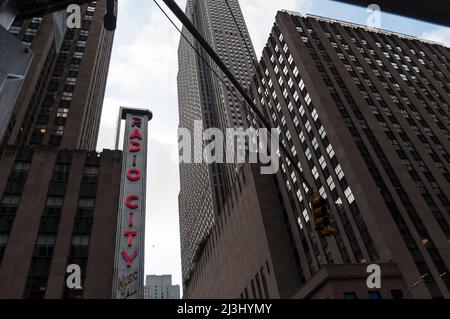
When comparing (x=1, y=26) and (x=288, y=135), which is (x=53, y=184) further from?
(x=1, y=26)

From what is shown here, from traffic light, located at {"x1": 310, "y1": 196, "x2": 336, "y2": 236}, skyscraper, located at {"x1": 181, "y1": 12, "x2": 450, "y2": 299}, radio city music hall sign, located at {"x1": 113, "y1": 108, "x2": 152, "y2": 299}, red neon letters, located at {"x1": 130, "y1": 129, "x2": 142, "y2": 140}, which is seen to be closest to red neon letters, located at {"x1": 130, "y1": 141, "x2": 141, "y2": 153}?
radio city music hall sign, located at {"x1": 113, "y1": 108, "x2": 152, "y2": 299}

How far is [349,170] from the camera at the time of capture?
48406 mm

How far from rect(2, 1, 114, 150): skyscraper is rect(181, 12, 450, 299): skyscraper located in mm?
37667

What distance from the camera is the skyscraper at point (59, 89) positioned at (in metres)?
66.3

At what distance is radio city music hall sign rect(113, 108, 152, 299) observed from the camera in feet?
76.0

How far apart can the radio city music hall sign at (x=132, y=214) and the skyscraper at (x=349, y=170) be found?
22.8 meters

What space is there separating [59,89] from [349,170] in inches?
2473

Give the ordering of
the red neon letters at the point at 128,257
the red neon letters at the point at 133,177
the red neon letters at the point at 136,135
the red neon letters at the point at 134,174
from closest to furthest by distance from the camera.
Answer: the red neon letters at the point at 128,257 < the red neon letters at the point at 133,177 < the red neon letters at the point at 134,174 < the red neon letters at the point at 136,135

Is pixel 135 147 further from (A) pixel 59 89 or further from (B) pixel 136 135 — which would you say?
(A) pixel 59 89

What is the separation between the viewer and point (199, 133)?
18325 centimetres

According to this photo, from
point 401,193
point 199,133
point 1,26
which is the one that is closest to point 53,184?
point 401,193

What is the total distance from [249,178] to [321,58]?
1108 inches

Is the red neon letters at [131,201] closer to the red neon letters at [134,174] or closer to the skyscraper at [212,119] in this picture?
the red neon letters at [134,174]

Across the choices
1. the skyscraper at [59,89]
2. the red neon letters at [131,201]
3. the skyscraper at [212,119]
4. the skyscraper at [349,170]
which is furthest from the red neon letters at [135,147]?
the skyscraper at [212,119]
